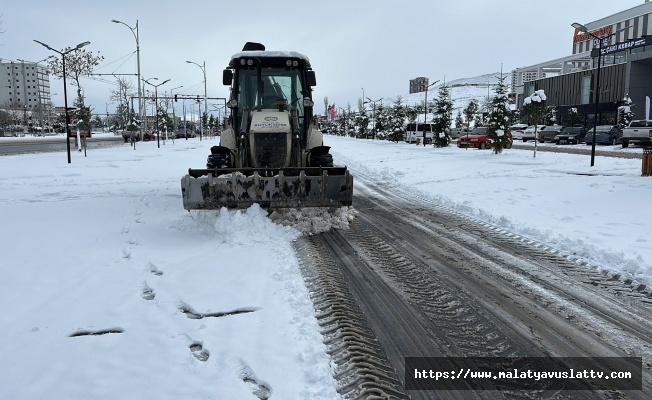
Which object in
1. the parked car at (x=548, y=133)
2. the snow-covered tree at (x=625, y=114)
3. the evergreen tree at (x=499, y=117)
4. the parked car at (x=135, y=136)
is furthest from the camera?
the parked car at (x=135, y=136)

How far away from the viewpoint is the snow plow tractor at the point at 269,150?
757cm

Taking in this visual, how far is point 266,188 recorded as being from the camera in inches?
300

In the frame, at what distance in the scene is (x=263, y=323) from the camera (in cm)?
411

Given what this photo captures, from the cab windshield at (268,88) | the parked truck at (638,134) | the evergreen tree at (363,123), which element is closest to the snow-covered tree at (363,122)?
the evergreen tree at (363,123)

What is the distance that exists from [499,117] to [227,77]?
72.1 ft

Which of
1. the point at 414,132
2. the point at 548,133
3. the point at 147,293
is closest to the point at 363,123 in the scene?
the point at 414,132

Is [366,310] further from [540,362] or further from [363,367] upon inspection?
[540,362]

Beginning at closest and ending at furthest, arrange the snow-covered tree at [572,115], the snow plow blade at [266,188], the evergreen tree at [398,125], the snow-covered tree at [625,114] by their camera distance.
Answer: the snow plow blade at [266,188], the snow-covered tree at [625,114], the evergreen tree at [398,125], the snow-covered tree at [572,115]

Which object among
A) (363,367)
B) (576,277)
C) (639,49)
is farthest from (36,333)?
(639,49)

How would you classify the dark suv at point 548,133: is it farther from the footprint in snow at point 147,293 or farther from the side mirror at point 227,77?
the footprint in snow at point 147,293

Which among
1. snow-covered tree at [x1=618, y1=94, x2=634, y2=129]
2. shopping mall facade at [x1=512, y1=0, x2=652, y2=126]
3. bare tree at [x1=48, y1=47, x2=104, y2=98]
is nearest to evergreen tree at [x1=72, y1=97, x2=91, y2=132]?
bare tree at [x1=48, y1=47, x2=104, y2=98]

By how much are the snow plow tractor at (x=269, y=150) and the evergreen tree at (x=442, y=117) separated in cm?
2660

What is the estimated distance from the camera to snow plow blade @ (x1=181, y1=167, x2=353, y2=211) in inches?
295

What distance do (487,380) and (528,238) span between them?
4.77 m
